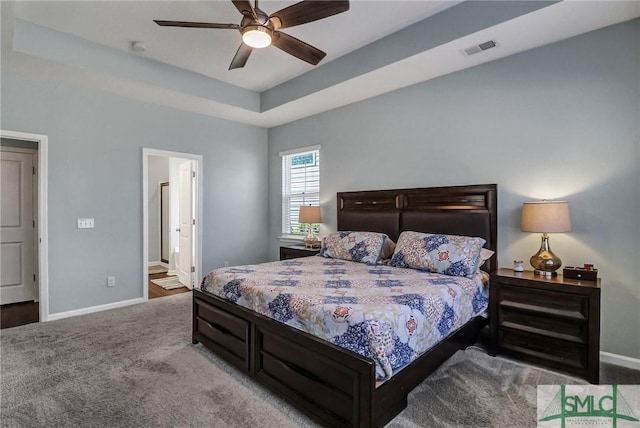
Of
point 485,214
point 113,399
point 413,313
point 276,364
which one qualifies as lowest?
point 113,399

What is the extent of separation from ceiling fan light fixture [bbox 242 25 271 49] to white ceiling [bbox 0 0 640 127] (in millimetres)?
596

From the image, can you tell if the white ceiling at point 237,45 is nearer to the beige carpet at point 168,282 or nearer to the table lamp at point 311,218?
the table lamp at point 311,218

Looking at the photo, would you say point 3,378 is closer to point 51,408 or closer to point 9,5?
point 51,408

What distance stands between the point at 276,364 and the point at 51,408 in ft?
4.73

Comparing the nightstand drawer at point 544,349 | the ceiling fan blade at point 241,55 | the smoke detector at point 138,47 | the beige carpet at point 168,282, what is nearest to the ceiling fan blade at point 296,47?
the ceiling fan blade at point 241,55

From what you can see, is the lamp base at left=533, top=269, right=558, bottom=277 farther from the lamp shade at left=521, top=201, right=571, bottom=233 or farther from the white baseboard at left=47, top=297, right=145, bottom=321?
the white baseboard at left=47, top=297, right=145, bottom=321

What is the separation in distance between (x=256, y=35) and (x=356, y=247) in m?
2.34

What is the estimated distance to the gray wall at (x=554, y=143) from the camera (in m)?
2.61

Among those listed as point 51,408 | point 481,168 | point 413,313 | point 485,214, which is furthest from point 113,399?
point 481,168

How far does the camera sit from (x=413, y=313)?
6.62ft

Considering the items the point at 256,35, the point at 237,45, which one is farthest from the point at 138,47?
the point at 256,35

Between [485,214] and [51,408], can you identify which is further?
[485,214]

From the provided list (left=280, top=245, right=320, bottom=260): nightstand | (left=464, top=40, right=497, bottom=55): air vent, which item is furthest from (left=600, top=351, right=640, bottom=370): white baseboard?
(left=280, top=245, right=320, bottom=260): nightstand

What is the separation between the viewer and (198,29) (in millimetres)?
3150
